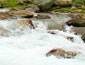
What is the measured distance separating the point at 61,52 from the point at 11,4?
12.2 meters

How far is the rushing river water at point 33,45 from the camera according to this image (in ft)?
44.5

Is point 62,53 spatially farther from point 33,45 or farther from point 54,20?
point 54,20

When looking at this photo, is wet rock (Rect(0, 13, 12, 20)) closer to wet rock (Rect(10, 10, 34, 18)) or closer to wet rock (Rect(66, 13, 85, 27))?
wet rock (Rect(10, 10, 34, 18))

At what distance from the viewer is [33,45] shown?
15.7 meters

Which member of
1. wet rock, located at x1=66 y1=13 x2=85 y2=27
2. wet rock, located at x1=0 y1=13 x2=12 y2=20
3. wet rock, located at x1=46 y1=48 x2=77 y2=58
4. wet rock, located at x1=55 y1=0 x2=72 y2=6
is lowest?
wet rock, located at x1=55 y1=0 x2=72 y2=6

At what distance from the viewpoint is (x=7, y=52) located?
14.4 m

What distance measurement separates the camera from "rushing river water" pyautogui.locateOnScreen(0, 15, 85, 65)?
13.6 meters

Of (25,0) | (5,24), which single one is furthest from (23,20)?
(25,0)

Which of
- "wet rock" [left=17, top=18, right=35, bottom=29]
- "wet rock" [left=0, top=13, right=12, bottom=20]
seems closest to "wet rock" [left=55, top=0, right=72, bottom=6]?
"wet rock" [left=0, top=13, right=12, bottom=20]

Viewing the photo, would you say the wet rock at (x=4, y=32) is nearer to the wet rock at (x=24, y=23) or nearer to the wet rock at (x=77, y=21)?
the wet rock at (x=24, y=23)

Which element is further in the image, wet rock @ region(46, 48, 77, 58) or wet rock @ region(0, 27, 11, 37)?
wet rock @ region(0, 27, 11, 37)

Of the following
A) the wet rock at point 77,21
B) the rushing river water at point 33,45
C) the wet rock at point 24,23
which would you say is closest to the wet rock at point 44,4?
the wet rock at point 77,21

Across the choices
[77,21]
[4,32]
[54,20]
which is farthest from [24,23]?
[77,21]

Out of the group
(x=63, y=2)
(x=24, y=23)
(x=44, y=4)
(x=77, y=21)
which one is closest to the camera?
(x=24, y=23)
